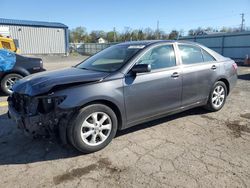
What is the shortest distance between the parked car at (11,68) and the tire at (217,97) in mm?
5506

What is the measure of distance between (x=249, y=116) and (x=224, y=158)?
2.23 meters

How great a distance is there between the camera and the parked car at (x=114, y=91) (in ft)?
11.2

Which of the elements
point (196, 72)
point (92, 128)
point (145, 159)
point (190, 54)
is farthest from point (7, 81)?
point (145, 159)

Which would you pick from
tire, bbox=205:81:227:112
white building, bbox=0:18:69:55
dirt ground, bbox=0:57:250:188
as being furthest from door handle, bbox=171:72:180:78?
white building, bbox=0:18:69:55

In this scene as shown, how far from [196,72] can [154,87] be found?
1.16 metres

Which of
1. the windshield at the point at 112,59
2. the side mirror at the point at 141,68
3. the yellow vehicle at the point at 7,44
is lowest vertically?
the side mirror at the point at 141,68

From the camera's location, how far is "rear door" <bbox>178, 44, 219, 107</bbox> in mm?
4742

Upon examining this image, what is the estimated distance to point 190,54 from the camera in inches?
196

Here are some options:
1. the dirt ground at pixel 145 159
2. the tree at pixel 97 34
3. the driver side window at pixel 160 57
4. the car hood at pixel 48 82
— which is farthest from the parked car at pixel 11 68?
the tree at pixel 97 34

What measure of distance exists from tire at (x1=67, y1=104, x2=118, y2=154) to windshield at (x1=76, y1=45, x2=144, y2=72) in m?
0.75

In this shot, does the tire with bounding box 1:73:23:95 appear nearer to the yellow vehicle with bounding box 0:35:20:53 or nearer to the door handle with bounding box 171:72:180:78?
the yellow vehicle with bounding box 0:35:20:53

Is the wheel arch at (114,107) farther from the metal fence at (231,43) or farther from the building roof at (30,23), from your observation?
the building roof at (30,23)

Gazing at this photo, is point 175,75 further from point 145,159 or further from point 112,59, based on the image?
point 145,159

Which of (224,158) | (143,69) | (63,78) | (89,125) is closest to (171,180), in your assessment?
(224,158)
